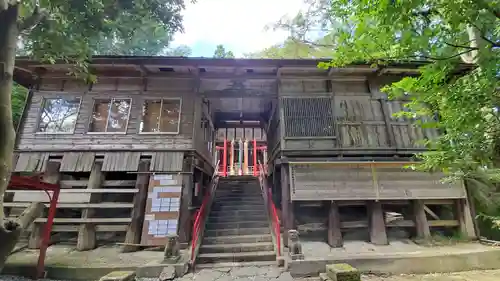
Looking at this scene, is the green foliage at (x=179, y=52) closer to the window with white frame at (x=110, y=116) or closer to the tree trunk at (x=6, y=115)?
the window with white frame at (x=110, y=116)

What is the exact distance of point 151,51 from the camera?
21188mm

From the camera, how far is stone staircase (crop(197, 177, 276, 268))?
23.4 feet

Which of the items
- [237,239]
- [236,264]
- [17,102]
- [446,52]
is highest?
[17,102]

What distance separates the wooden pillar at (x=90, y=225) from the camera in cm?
752

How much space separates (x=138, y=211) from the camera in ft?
25.6

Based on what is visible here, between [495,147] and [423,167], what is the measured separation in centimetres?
93

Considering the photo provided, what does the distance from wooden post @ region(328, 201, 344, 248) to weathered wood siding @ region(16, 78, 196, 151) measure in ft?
18.4

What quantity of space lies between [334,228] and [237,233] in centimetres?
337

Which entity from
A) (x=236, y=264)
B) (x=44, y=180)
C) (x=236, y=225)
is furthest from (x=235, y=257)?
(x=44, y=180)

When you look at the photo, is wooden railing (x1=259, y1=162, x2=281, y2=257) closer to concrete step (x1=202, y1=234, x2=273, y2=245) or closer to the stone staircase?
the stone staircase

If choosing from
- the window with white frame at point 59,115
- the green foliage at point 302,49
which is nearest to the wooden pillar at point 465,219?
the green foliage at point 302,49

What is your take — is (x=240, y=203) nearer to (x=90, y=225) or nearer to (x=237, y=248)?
(x=237, y=248)

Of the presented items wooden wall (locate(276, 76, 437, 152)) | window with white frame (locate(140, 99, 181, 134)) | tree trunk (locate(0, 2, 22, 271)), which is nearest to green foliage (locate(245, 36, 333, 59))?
wooden wall (locate(276, 76, 437, 152))

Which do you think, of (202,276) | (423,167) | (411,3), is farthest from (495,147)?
(202,276)
